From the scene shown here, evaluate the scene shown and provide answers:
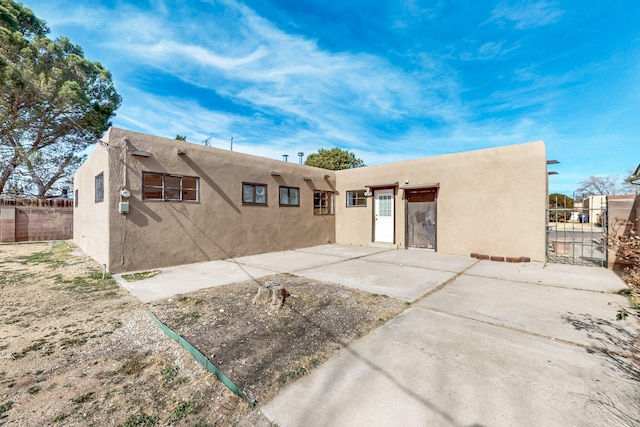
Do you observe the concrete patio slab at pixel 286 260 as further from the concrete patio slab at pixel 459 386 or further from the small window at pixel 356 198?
the concrete patio slab at pixel 459 386

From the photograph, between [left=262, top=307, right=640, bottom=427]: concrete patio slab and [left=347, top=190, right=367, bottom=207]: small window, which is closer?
[left=262, top=307, right=640, bottom=427]: concrete patio slab

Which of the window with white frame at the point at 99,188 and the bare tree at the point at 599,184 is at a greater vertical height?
the bare tree at the point at 599,184

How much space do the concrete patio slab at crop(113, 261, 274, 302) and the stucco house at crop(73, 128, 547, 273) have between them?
0.78 m

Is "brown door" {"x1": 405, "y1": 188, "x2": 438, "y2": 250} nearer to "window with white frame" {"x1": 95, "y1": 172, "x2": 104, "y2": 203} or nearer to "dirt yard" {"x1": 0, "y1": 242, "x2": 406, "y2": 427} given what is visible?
"dirt yard" {"x1": 0, "y1": 242, "x2": 406, "y2": 427}

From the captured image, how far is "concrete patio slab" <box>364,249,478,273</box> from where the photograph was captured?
21.4ft

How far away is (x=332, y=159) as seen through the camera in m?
24.2

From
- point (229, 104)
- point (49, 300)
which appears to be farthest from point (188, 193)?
point (229, 104)

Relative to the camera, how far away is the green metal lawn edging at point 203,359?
1.93 metres

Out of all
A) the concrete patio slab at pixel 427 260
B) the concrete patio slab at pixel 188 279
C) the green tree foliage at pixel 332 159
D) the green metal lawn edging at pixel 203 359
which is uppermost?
the green tree foliage at pixel 332 159

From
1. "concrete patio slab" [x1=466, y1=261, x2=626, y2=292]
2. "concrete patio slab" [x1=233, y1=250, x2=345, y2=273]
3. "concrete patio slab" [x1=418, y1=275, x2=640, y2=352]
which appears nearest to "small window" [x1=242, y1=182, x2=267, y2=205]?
A: "concrete patio slab" [x1=233, y1=250, x2=345, y2=273]

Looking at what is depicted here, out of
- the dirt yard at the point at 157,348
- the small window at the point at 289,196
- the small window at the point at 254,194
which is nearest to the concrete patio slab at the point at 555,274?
the dirt yard at the point at 157,348

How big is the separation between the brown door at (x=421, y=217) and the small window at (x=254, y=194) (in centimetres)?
530

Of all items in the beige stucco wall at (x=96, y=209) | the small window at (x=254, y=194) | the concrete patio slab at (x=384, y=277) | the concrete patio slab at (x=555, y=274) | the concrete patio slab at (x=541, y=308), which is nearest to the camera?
the concrete patio slab at (x=541, y=308)

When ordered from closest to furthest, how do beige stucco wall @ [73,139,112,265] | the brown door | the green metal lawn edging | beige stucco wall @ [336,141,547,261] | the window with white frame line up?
the green metal lawn edging < beige stucco wall @ [73,139,112,265] < the window with white frame < beige stucco wall @ [336,141,547,261] < the brown door
